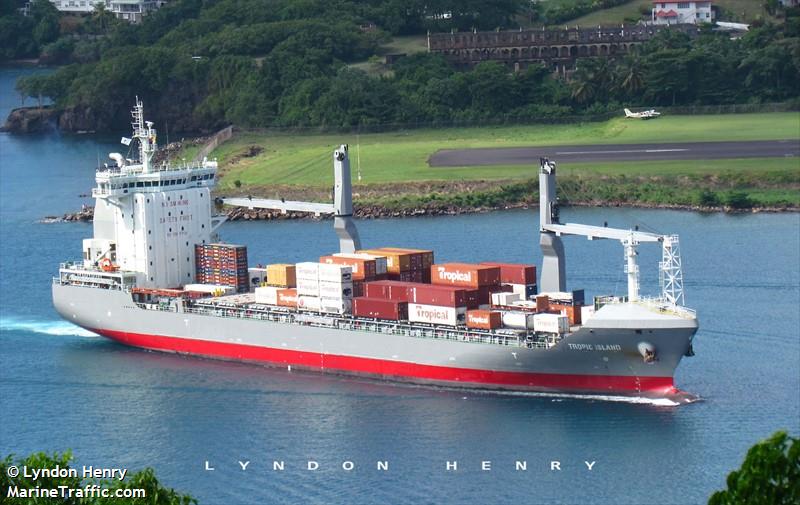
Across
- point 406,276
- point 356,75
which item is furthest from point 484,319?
point 356,75

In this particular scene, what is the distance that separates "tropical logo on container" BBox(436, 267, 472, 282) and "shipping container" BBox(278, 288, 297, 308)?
588cm

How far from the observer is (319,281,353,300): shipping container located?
2470 inches

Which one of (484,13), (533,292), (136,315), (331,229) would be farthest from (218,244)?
(484,13)

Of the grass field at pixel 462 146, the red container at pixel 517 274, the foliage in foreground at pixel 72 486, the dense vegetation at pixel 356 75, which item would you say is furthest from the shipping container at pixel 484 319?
the dense vegetation at pixel 356 75

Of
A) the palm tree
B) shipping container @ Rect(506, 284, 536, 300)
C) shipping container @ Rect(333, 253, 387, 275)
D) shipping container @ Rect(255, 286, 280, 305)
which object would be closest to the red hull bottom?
shipping container @ Rect(255, 286, 280, 305)

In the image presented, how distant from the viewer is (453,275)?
61.8 m

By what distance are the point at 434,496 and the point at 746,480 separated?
21.6 meters

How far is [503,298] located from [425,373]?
368 cm

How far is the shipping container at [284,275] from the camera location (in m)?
66.2

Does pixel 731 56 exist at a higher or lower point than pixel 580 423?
higher

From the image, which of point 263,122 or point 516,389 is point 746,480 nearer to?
point 516,389

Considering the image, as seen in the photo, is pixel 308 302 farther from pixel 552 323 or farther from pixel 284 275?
pixel 552 323

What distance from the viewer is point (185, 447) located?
176ft

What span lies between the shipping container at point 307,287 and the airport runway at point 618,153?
44396mm
